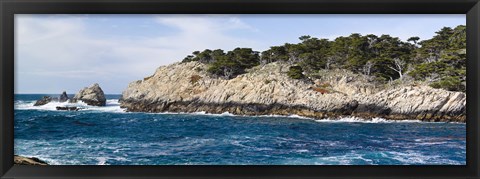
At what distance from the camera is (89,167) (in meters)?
1.89

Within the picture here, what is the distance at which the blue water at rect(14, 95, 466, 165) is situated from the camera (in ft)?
13.4

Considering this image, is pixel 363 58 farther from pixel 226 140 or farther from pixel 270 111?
pixel 226 140

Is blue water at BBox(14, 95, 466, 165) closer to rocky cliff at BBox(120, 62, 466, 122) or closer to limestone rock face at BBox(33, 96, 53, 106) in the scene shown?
limestone rock face at BBox(33, 96, 53, 106)

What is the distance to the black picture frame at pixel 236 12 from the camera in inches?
71.0

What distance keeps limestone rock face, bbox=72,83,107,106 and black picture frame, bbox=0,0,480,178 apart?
6750 mm

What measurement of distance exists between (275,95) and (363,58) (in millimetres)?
2148

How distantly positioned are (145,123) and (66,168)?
6.40 metres

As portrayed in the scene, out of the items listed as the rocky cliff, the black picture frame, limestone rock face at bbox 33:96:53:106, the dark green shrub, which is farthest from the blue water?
the black picture frame

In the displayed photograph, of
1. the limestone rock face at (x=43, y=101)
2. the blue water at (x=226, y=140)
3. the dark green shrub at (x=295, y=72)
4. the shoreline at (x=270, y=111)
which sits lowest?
the blue water at (x=226, y=140)

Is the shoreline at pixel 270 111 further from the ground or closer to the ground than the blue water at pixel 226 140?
further from the ground

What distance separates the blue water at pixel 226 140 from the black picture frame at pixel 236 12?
1.48 metres

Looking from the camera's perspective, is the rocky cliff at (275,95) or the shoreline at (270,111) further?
the rocky cliff at (275,95)

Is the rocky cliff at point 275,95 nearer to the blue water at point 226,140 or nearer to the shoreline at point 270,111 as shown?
the shoreline at point 270,111

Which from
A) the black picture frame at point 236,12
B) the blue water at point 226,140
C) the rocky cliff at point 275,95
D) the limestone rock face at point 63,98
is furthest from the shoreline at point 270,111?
the black picture frame at point 236,12
